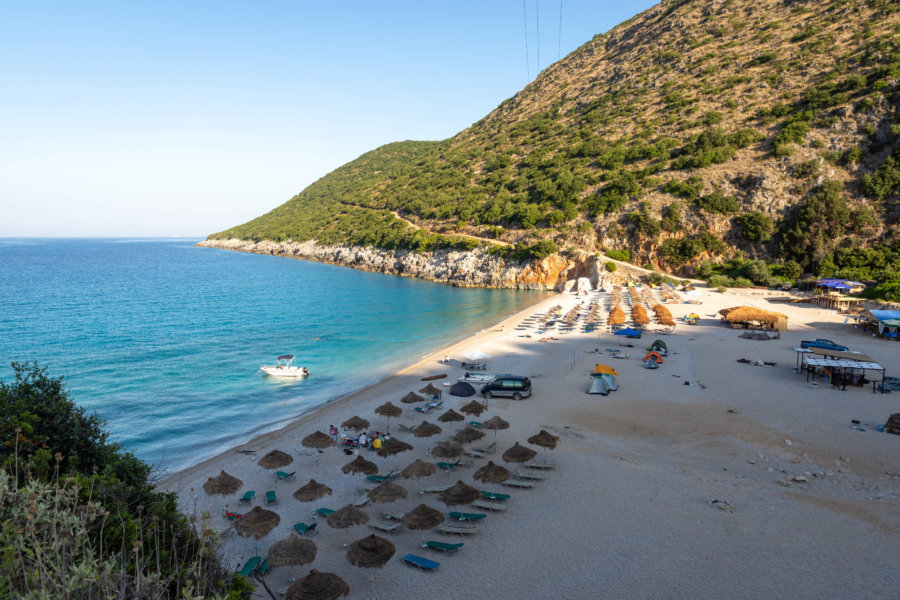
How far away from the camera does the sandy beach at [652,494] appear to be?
1123cm

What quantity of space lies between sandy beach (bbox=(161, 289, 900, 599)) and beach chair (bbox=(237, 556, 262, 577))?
21.0 inches

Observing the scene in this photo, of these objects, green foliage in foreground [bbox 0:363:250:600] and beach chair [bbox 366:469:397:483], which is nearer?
green foliage in foreground [bbox 0:363:250:600]

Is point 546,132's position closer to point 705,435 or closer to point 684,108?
point 684,108

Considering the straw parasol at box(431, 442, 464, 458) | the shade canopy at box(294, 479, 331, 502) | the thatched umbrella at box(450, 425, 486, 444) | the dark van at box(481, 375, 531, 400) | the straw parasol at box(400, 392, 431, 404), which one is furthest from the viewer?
the dark van at box(481, 375, 531, 400)

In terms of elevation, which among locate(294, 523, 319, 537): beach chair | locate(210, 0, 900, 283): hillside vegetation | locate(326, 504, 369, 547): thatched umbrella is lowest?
locate(294, 523, 319, 537): beach chair

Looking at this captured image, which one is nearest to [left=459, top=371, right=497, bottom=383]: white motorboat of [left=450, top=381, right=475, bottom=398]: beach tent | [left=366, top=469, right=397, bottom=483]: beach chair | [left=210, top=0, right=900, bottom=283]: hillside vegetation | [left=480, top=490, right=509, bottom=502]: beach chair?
[left=450, top=381, right=475, bottom=398]: beach tent

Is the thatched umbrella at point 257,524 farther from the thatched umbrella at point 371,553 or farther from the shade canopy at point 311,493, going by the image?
the thatched umbrella at point 371,553

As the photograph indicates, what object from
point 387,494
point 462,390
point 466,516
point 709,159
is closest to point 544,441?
point 466,516

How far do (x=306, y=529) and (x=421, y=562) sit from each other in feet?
12.4

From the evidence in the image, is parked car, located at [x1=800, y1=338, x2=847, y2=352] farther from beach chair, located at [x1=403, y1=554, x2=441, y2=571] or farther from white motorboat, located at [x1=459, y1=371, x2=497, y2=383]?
beach chair, located at [x1=403, y1=554, x2=441, y2=571]

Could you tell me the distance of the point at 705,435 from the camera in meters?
19.4

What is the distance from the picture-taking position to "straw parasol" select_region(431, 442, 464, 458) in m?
16.7

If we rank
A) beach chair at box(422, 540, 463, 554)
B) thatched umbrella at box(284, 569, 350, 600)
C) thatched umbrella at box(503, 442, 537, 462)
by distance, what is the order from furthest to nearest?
thatched umbrella at box(503, 442, 537, 462) < beach chair at box(422, 540, 463, 554) < thatched umbrella at box(284, 569, 350, 600)

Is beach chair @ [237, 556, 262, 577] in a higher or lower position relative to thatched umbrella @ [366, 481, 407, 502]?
lower
